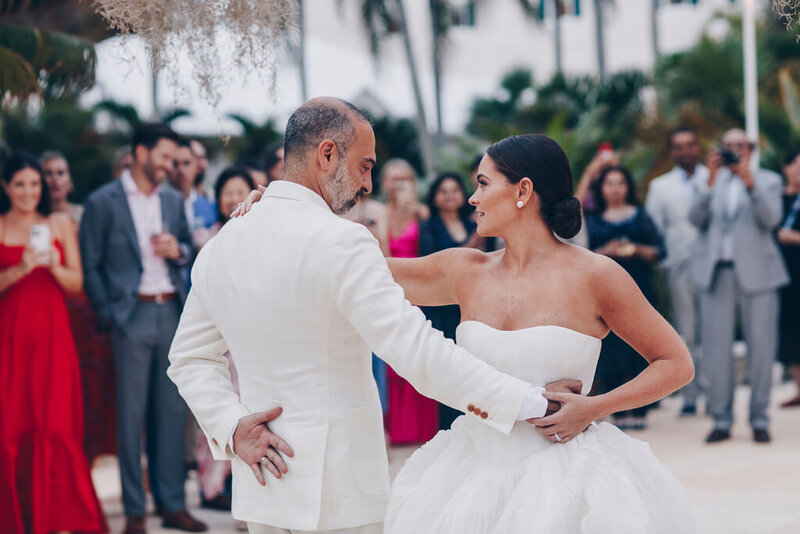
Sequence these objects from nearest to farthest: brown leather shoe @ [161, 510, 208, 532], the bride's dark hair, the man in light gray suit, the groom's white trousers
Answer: the groom's white trousers < the bride's dark hair < brown leather shoe @ [161, 510, 208, 532] < the man in light gray suit

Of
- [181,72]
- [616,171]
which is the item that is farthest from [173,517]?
[616,171]

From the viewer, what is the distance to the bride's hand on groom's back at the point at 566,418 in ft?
9.20

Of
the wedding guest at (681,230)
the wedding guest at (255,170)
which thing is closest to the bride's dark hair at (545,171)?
the wedding guest at (255,170)

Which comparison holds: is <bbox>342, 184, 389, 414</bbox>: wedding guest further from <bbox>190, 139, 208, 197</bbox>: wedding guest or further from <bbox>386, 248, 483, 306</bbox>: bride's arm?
<bbox>386, 248, 483, 306</bbox>: bride's arm

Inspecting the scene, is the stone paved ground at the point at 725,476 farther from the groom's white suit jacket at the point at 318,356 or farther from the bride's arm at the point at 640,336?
the groom's white suit jacket at the point at 318,356

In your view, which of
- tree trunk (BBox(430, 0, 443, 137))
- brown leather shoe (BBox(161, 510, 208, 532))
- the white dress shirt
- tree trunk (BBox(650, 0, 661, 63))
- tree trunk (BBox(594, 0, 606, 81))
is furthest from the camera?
tree trunk (BBox(650, 0, 661, 63))

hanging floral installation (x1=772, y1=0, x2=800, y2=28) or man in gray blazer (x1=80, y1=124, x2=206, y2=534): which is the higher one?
hanging floral installation (x1=772, y1=0, x2=800, y2=28)

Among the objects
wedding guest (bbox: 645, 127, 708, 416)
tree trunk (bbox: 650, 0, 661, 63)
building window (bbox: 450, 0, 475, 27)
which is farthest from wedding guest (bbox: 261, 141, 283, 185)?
tree trunk (bbox: 650, 0, 661, 63)

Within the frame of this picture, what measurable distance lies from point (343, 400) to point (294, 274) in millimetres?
356

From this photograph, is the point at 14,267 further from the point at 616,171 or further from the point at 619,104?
the point at 619,104

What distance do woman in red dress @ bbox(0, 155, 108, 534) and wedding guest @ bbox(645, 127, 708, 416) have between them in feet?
17.6

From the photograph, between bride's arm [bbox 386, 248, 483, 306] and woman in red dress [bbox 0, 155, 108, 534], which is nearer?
bride's arm [bbox 386, 248, 483, 306]

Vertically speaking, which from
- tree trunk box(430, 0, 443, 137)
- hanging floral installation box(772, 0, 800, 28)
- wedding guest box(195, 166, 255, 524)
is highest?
tree trunk box(430, 0, 443, 137)

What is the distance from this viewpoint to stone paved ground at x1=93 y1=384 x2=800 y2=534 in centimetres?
558
